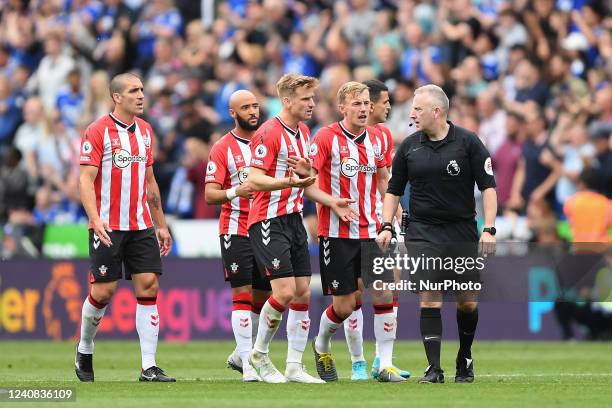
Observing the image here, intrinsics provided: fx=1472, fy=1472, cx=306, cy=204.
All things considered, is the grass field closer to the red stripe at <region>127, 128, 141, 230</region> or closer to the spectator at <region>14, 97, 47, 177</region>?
the red stripe at <region>127, 128, 141, 230</region>

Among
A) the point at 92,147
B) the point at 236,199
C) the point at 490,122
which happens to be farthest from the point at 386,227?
the point at 490,122

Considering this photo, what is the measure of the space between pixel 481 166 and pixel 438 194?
45 cm

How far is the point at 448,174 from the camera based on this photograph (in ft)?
42.5

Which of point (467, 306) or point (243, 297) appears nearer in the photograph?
point (467, 306)

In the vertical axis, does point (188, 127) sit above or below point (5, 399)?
above

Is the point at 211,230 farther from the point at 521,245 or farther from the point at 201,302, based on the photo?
the point at 521,245

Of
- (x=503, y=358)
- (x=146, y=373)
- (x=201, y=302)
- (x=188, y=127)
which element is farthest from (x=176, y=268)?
(x=146, y=373)

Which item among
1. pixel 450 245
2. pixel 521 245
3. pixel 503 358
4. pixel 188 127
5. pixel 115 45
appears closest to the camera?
pixel 450 245

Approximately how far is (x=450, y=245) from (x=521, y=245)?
767 centimetres

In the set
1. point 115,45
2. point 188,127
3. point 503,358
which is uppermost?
point 115,45

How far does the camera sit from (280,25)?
26375 mm

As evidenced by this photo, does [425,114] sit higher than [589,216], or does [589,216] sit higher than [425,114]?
[425,114]

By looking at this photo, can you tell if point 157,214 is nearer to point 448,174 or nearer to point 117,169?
point 117,169

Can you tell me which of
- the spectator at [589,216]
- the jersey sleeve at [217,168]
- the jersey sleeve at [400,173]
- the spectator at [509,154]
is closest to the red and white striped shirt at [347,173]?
the jersey sleeve at [400,173]
